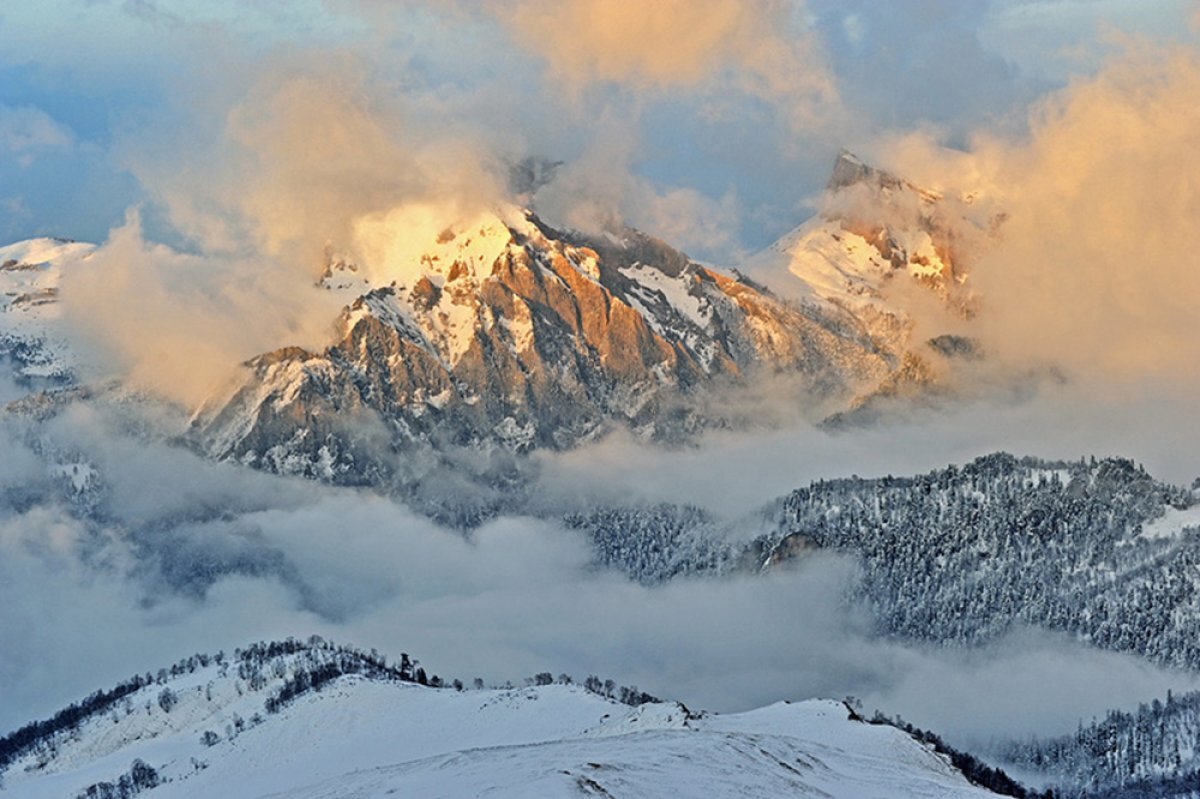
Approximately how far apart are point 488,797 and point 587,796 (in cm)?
1246

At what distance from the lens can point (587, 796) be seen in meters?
195

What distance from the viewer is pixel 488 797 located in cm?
19775
